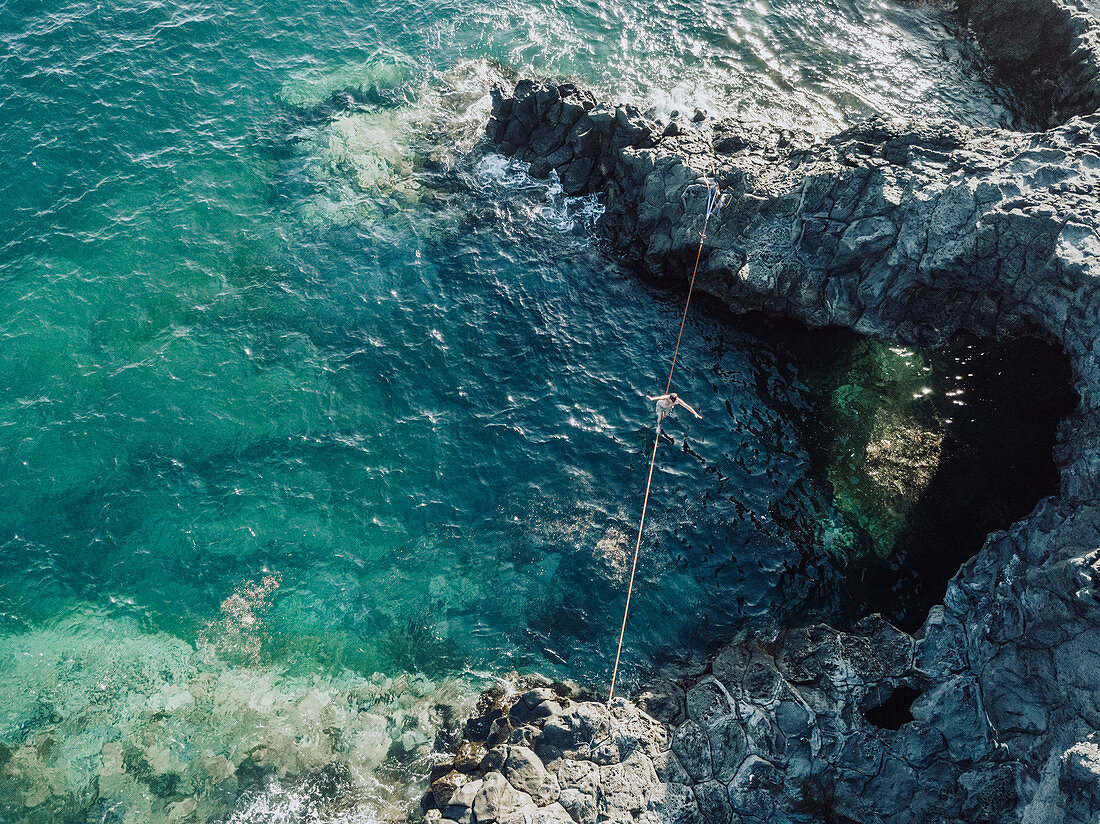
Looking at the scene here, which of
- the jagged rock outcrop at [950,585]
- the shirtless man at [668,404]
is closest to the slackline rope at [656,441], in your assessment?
the shirtless man at [668,404]

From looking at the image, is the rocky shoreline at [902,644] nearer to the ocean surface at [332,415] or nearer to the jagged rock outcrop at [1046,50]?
the ocean surface at [332,415]

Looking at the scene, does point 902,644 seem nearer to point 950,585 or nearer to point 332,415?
point 950,585

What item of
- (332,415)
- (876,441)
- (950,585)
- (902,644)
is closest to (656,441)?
(876,441)

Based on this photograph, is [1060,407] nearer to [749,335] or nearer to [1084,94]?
[749,335]

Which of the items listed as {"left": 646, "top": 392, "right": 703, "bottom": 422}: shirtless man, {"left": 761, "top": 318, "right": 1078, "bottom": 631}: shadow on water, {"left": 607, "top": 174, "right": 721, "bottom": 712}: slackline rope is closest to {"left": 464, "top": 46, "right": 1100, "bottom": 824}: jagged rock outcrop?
{"left": 607, "top": 174, "right": 721, "bottom": 712}: slackline rope

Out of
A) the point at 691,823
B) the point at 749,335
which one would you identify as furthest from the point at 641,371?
the point at 691,823

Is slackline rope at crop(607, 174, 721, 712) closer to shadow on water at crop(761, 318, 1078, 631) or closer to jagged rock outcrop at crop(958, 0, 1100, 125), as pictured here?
shadow on water at crop(761, 318, 1078, 631)
